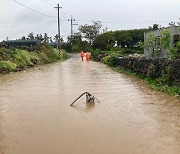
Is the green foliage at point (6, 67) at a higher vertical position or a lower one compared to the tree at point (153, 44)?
lower

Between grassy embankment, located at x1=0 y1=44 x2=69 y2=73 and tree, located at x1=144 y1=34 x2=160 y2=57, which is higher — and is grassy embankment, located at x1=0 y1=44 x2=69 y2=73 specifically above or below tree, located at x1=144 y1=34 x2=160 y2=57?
below

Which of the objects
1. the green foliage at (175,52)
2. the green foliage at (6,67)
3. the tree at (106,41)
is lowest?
the green foliage at (6,67)

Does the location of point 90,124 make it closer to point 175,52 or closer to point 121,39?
point 175,52

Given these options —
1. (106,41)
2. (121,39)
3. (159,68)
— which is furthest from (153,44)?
A: (106,41)

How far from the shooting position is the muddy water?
24.1ft

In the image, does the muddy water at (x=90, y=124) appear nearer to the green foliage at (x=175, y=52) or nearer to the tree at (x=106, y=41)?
the green foliage at (x=175, y=52)

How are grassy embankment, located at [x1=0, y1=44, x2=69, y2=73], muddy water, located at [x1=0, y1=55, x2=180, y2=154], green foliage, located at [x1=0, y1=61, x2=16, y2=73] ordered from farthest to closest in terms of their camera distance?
grassy embankment, located at [x1=0, y1=44, x2=69, y2=73] → green foliage, located at [x1=0, y1=61, x2=16, y2=73] → muddy water, located at [x1=0, y1=55, x2=180, y2=154]

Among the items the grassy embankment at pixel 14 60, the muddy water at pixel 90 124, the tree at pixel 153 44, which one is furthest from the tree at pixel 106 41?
the muddy water at pixel 90 124

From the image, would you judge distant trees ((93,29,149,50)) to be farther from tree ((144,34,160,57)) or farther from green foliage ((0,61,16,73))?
green foliage ((0,61,16,73))

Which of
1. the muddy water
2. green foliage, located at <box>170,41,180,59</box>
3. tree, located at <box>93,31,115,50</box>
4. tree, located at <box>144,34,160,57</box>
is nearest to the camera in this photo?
the muddy water

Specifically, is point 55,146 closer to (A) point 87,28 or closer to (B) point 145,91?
(B) point 145,91

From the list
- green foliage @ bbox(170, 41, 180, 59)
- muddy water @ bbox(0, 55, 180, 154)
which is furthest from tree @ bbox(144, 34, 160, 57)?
muddy water @ bbox(0, 55, 180, 154)

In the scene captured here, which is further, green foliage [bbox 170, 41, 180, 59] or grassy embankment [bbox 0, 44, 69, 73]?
grassy embankment [bbox 0, 44, 69, 73]

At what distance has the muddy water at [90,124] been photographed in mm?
7332
